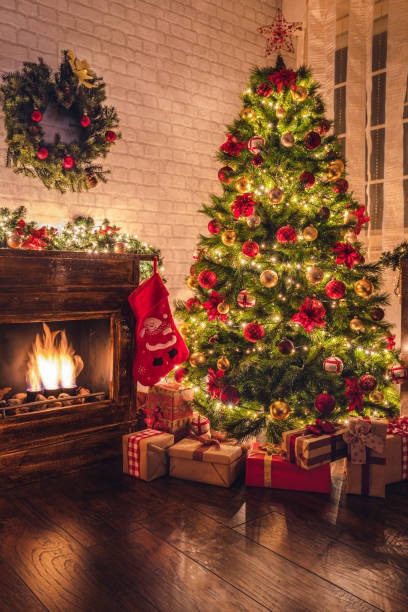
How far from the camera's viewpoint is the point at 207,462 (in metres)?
2.25

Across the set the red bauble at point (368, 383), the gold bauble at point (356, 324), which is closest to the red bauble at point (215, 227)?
the gold bauble at point (356, 324)

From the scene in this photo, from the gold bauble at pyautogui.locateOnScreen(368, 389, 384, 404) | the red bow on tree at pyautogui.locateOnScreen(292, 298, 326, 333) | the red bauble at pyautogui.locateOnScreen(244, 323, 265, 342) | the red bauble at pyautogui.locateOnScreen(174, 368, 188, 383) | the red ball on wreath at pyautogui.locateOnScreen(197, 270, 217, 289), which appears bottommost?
the gold bauble at pyautogui.locateOnScreen(368, 389, 384, 404)

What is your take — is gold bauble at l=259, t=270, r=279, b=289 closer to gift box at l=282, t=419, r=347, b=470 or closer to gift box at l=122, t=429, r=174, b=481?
gift box at l=282, t=419, r=347, b=470

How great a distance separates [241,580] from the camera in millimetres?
1514

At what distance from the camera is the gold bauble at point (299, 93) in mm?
2471

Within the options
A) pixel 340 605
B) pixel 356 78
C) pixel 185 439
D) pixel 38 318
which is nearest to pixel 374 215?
pixel 356 78

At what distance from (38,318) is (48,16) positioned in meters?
2.05

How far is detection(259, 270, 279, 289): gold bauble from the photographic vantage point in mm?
2348

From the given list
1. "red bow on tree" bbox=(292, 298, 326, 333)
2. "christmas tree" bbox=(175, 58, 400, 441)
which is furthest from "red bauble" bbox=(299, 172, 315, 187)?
"red bow on tree" bbox=(292, 298, 326, 333)

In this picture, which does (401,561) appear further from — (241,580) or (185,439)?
(185,439)

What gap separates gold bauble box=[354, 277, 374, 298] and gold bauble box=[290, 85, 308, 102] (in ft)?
3.34

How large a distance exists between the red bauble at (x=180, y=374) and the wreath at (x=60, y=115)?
140 centimetres

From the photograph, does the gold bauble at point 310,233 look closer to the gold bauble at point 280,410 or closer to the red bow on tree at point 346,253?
the red bow on tree at point 346,253

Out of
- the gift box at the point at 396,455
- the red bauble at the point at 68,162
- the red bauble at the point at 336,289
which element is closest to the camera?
the gift box at the point at 396,455
